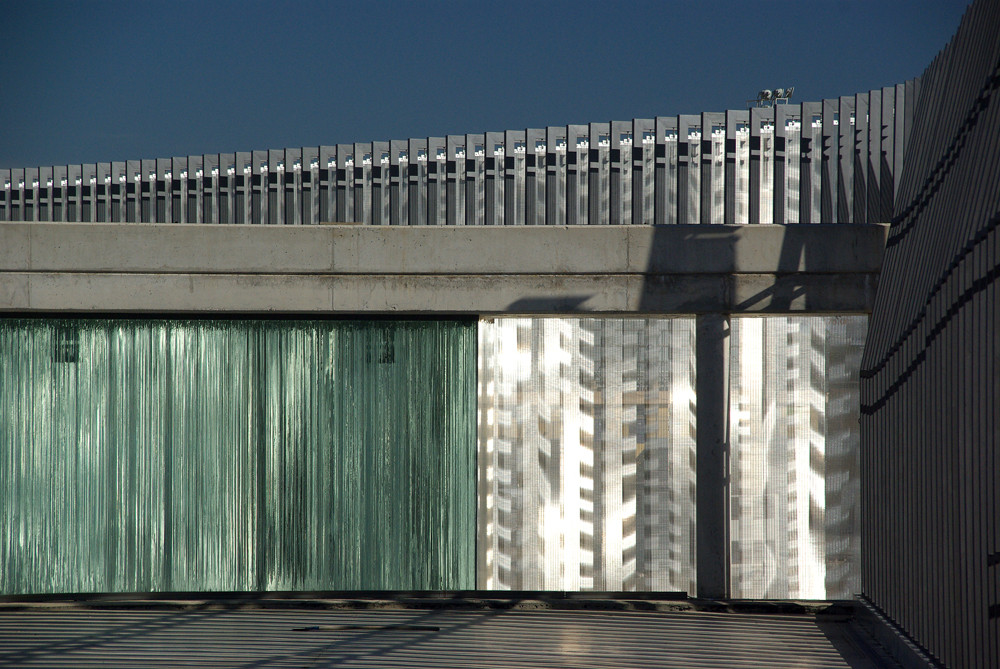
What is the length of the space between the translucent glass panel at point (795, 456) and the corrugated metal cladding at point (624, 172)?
6.77 ft

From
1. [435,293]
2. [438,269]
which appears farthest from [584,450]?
[438,269]

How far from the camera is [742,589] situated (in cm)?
1143

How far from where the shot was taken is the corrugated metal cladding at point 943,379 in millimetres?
6492

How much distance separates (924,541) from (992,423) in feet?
6.74

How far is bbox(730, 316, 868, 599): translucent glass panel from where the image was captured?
11.5 meters

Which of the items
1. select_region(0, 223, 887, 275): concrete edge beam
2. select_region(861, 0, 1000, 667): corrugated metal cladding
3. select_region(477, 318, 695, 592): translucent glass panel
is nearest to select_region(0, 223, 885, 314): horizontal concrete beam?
select_region(0, 223, 887, 275): concrete edge beam

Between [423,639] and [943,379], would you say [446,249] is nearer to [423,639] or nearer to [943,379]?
[423,639]

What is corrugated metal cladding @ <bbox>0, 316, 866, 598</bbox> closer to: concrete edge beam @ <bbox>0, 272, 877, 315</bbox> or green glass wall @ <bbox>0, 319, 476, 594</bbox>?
green glass wall @ <bbox>0, 319, 476, 594</bbox>

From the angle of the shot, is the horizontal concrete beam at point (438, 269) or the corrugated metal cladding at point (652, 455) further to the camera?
the corrugated metal cladding at point (652, 455)

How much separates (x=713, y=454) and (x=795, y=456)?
1.11m

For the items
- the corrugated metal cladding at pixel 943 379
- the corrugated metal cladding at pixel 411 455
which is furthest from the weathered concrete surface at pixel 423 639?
the corrugated metal cladding at pixel 943 379

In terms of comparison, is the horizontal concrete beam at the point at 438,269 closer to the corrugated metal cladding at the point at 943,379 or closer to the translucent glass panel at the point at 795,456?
the translucent glass panel at the point at 795,456

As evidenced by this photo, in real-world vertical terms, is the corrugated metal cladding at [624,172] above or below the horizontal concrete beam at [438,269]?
above

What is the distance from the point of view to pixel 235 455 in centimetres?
1161
